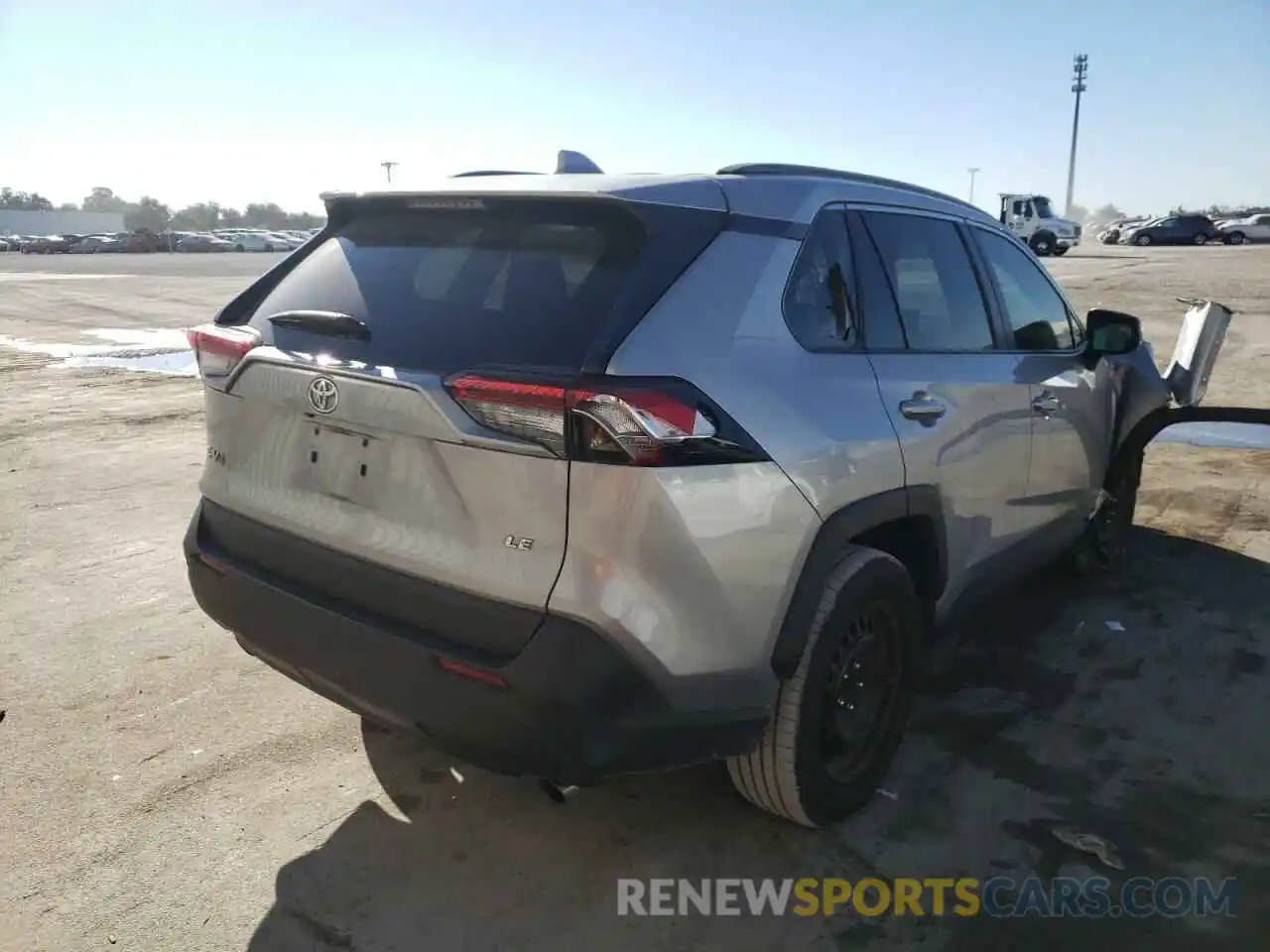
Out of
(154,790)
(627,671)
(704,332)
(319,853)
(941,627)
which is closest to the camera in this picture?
(627,671)

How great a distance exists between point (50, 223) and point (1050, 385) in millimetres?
114621

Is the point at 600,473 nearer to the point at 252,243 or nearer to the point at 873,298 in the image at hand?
the point at 873,298

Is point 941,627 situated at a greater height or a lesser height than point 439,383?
lesser

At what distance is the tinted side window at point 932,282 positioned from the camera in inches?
124

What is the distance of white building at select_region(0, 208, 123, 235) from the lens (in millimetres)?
95188

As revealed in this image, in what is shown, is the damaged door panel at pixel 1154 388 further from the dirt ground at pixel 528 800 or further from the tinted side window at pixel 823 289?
the tinted side window at pixel 823 289

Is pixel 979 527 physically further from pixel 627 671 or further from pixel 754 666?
pixel 627 671

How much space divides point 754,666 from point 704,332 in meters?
0.85

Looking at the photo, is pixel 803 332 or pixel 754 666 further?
pixel 803 332

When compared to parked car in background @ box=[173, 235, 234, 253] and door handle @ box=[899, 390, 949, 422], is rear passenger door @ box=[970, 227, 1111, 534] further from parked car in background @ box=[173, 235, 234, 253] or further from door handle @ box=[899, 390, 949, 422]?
parked car in background @ box=[173, 235, 234, 253]

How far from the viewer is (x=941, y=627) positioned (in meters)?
3.38

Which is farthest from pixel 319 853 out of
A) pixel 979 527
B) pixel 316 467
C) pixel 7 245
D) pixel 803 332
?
pixel 7 245

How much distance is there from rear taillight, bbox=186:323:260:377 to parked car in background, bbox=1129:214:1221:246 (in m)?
53.9

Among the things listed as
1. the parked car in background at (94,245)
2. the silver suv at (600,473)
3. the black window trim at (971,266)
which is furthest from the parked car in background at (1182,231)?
the parked car in background at (94,245)
